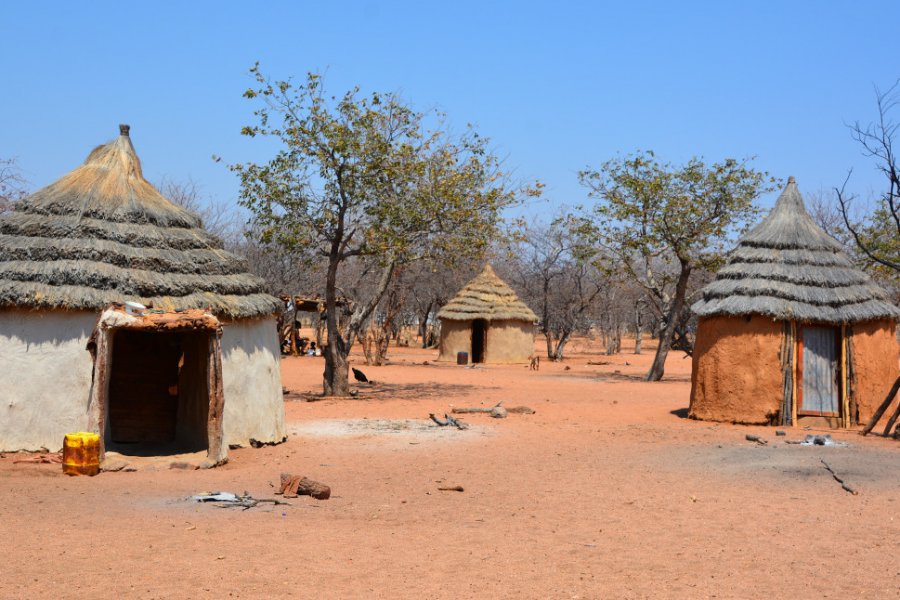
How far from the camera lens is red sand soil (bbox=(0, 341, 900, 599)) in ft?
21.1

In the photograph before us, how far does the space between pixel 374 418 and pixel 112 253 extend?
19.4 feet

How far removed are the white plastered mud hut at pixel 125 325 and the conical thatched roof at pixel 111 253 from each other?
0.06 feet

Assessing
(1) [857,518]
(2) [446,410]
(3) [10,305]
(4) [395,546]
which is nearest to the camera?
(4) [395,546]

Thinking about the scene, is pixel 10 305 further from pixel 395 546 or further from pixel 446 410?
pixel 446 410

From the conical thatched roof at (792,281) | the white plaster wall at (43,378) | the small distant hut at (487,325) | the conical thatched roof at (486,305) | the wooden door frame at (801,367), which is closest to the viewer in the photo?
the white plaster wall at (43,378)

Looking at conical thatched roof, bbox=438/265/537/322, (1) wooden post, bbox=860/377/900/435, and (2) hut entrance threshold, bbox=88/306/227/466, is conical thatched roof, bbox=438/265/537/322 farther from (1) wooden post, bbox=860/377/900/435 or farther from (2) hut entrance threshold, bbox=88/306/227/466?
(2) hut entrance threshold, bbox=88/306/227/466

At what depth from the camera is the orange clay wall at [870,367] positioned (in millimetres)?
15734

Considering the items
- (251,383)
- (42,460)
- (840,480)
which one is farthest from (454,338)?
(840,480)

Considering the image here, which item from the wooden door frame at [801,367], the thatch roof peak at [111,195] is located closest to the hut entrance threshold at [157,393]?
the thatch roof peak at [111,195]

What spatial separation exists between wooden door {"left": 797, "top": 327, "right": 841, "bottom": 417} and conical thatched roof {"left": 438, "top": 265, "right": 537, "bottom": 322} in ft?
54.0

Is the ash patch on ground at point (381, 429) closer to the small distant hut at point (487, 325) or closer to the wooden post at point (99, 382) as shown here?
the wooden post at point (99, 382)

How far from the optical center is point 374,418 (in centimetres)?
1619

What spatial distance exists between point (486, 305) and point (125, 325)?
22.3 m

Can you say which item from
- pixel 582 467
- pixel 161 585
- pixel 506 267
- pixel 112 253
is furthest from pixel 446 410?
pixel 506 267
